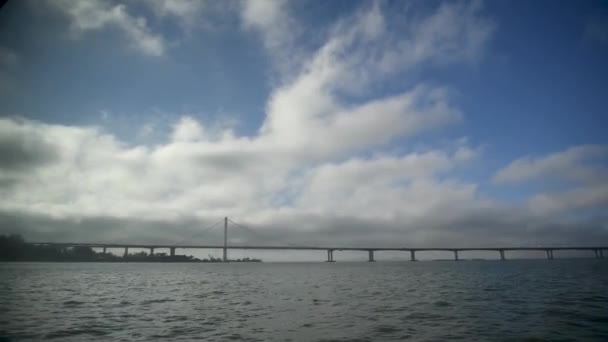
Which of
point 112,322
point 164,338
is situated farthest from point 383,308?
point 112,322

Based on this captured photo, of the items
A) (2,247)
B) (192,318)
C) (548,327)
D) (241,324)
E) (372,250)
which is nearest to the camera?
(548,327)

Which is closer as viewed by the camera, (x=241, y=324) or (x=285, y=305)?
(x=241, y=324)

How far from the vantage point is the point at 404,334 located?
1322 centimetres

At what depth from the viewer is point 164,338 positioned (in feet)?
42.8

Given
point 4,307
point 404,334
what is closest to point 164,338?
point 404,334

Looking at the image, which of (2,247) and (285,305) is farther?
(2,247)

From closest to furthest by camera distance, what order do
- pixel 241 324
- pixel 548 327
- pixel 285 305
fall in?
pixel 548 327
pixel 241 324
pixel 285 305

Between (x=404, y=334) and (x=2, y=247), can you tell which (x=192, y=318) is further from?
(x=2, y=247)

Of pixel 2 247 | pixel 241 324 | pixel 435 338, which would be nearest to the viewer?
pixel 435 338

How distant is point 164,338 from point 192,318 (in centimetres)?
482

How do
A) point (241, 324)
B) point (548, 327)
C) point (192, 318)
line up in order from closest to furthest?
point (548, 327)
point (241, 324)
point (192, 318)

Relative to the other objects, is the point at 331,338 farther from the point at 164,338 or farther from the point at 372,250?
the point at 372,250

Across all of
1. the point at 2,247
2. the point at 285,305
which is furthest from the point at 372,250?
the point at 285,305

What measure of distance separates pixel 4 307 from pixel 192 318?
13.3 m
